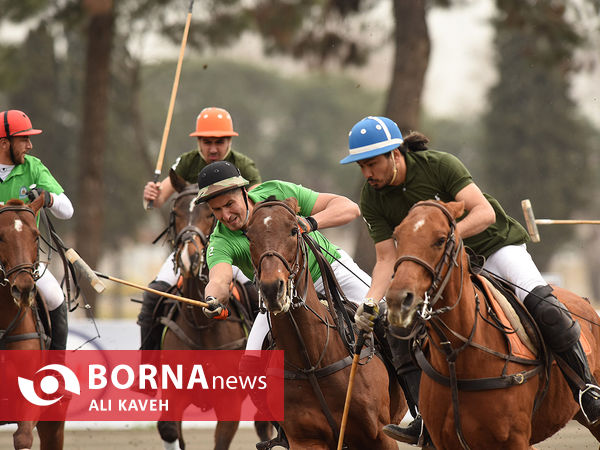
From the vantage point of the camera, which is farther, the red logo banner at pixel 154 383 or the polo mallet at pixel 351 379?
the red logo banner at pixel 154 383

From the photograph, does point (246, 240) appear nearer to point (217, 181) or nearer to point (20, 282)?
point (217, 181)

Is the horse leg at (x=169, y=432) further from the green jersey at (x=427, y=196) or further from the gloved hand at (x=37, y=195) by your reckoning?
the green jersey at (x=427, y=196)

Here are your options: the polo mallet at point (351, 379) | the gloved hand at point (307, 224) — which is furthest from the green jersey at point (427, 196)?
the polo mallet at point (351, 379)

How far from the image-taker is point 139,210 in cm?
4044

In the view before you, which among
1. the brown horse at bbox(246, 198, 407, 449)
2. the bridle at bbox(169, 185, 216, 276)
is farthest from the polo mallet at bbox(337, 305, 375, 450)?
the bridle at bbox(169, 185, 216, 276)

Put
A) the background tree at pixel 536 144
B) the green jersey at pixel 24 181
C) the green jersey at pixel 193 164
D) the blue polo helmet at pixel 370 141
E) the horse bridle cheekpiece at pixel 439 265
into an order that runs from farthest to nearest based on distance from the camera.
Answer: the background tree at pixel 536 144 < the green jersey at pixel 193 164 < the green jersey at pixel 24 181 < the blue polo helmet at pixel 370 141 < the horse bridle cheekpiece at pixel 439 265

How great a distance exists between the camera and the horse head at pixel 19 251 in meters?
6.15

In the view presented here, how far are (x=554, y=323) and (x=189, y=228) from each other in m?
3.12

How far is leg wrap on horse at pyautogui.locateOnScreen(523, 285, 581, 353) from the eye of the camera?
18.1ft

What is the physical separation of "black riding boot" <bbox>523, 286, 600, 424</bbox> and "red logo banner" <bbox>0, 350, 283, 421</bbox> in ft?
4.88

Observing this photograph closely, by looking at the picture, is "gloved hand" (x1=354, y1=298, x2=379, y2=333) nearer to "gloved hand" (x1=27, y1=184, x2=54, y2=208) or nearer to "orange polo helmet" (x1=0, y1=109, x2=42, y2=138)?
"gloved hand" (x1=27, y1=184, x2=54, y2=208)

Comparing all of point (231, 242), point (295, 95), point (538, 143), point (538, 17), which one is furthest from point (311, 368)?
point (295, 95)

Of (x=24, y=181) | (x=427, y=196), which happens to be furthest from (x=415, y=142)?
(x=24, y=181)

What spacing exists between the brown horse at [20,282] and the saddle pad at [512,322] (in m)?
2.79
